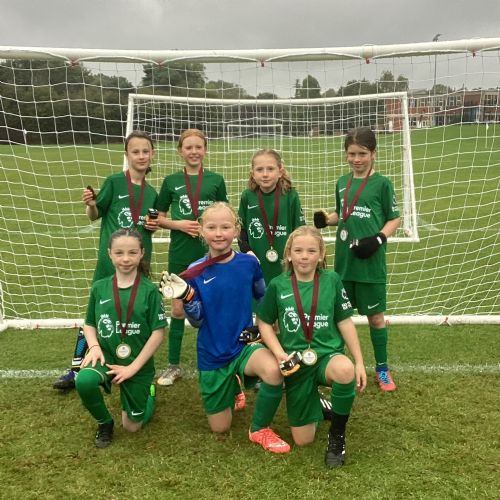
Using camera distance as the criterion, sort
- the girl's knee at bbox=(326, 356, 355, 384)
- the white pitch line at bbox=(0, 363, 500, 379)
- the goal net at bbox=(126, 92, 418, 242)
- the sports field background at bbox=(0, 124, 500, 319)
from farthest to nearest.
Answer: the goal net at bbox=(126, 92, 418, 242) → the sports field background at bbox=(0, 124, 500, 319) → the white pitch line at bbox=(0, 363, 500, 379) → the girl's knee at bbox=(326, 356, 355, 384)

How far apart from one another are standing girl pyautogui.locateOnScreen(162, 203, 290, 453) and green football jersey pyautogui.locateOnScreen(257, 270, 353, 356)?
196mm

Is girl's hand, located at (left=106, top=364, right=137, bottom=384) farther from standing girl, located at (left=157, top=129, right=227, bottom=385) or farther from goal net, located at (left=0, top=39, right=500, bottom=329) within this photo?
goal net, located at (left=0, top=39, right=500, bottom=329)

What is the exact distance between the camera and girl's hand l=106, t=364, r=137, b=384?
120 inches

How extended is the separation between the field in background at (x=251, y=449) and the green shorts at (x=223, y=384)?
0.19m

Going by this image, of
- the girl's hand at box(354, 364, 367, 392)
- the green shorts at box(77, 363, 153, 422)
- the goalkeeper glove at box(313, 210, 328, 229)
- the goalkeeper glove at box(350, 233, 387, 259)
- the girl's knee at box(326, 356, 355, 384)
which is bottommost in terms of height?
the green shorts at box(77, 363, 153, 422)

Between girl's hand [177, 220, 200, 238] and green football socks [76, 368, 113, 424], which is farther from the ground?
girl's hand [177, 220, 200, 238]

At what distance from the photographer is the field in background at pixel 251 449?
2.63m

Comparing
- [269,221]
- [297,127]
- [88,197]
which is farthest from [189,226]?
[297,127]

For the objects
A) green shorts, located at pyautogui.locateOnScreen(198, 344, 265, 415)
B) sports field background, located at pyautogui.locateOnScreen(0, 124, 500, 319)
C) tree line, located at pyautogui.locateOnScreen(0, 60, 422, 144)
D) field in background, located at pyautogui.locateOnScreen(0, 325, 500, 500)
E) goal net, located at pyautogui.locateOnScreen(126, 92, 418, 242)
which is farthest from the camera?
goal net, located at pyautogui.locateOnScreen(126, 92, 418, 242)

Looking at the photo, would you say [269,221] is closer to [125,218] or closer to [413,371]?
[125,218]

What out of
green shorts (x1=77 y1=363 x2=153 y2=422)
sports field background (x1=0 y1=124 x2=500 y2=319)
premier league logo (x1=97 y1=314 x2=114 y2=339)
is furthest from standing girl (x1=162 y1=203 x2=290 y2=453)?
sports field background (x1=0 y1=124 x2=500 y2=319)

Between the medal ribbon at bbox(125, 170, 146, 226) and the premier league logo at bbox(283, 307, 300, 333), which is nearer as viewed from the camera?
the premier league logo at bbox(283, 307, 300, 333)

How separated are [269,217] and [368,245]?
76 cm

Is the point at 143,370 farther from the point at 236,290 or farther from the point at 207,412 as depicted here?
the point at 236,290
